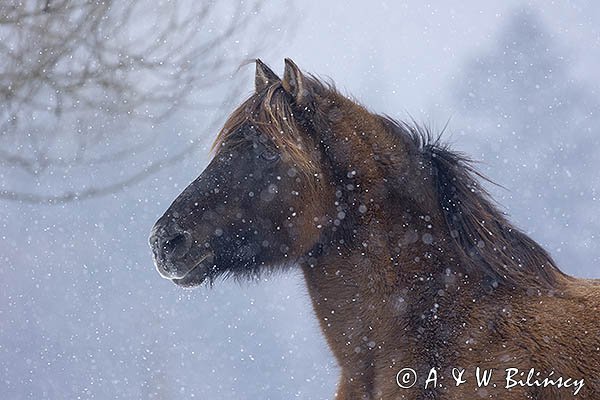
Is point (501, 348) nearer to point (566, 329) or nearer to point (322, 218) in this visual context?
point (566, 329)

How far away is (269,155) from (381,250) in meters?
0.66

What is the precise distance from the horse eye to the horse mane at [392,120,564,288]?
2.17 feet

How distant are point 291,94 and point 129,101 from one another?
1.65 metres

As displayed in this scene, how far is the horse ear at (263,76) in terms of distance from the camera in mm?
3275

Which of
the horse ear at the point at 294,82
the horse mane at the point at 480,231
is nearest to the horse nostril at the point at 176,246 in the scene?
the horse ear at the point at 294,82

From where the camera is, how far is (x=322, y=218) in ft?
9.52

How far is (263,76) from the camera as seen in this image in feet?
10.8

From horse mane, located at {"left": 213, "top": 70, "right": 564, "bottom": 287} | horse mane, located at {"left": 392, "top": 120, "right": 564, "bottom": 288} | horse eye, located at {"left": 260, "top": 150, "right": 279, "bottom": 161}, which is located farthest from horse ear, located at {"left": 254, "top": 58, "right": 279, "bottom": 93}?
horse mane, located at {"left": 392, "top": 120, "right": 564, "bottom": 288}

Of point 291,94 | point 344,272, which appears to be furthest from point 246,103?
point 344,272

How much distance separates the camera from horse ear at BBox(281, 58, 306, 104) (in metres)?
3.04

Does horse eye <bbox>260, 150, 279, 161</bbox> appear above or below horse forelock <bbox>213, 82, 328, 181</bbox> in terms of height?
below

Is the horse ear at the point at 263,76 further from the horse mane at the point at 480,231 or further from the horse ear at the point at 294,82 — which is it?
the horse mane at the point at 480,231

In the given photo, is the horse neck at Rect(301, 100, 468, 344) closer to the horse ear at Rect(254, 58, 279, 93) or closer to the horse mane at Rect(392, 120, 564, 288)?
the horse mane at Rect(392, 120, 564, 288)

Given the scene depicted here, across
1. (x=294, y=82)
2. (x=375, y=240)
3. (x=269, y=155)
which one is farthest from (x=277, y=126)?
(x=375, y=240)
